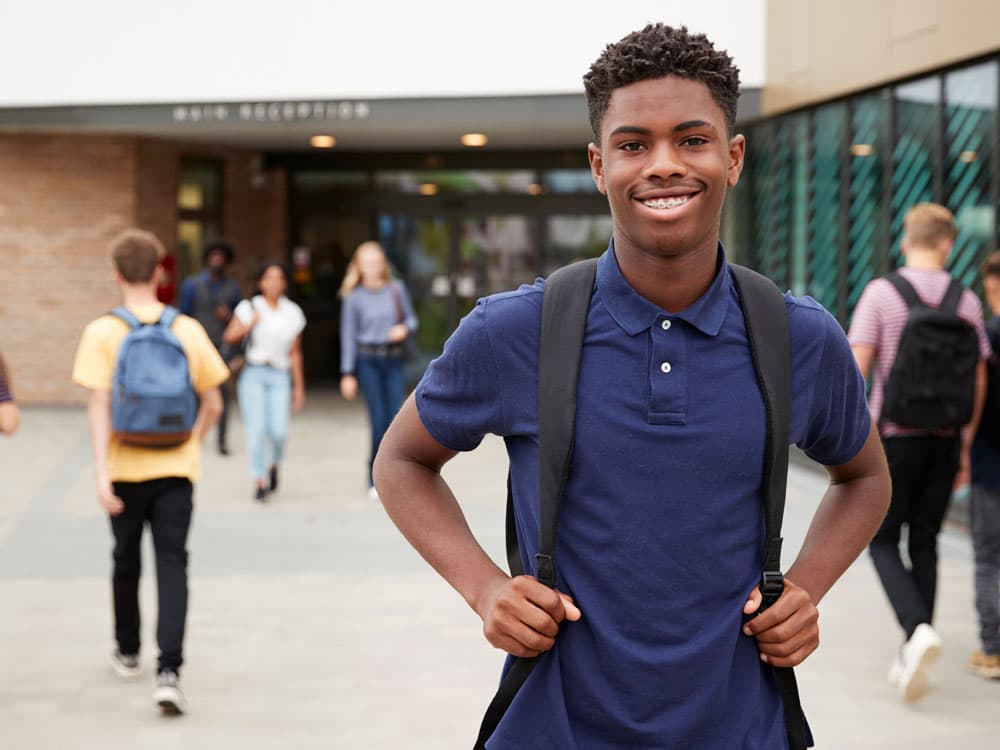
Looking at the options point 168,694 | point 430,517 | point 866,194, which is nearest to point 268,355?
point 168,694

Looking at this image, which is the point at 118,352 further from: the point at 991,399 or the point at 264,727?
the point at 991,399

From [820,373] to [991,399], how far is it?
4.14 m

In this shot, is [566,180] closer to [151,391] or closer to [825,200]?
[825,200]

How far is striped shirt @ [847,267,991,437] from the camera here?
589 centimetres

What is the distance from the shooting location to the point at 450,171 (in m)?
21.2

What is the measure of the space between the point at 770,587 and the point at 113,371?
4.11m

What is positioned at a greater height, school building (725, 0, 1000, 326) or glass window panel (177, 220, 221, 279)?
school building (725, 0, 1000, 326)

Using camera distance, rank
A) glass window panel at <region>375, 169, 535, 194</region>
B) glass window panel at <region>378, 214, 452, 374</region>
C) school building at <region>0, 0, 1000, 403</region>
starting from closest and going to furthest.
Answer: school building at <region>0, 0, 1000, 403</region> → glass window panel at <region>375, 169, 535, 194</region> → glass window panel at <region>378, 214, 452, 374</region>

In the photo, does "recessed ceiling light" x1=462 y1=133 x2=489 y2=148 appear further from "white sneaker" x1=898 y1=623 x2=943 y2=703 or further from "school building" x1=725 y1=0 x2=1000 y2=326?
"white sneaker" x1=898 y1=623 x2=943 y2=703

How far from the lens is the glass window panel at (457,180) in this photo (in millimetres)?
21141

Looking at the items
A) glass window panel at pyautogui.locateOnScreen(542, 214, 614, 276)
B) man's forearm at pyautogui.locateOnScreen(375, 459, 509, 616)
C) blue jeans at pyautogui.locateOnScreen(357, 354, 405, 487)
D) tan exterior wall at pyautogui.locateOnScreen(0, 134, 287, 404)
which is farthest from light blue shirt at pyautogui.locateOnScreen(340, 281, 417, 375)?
glass window panel at pyautogui.locateOnScreen(542, 214, 614, 276)

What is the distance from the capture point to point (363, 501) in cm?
1086

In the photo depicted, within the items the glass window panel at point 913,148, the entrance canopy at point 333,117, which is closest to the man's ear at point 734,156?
the glass window panel at point 913,148

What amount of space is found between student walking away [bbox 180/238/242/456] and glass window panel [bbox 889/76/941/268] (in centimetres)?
635
